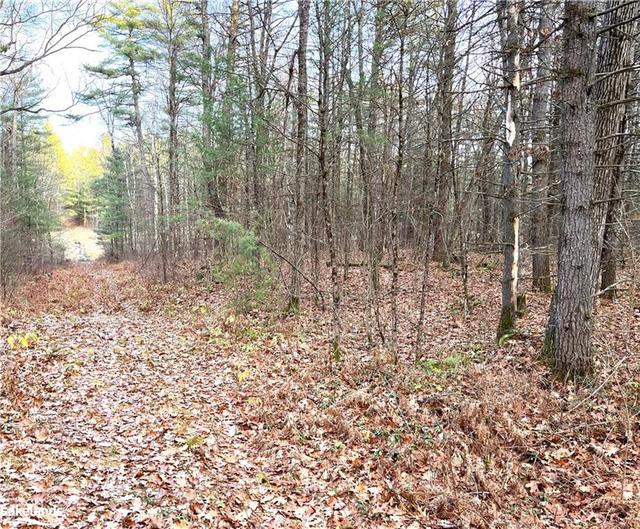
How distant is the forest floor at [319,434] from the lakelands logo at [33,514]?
0.06 ft

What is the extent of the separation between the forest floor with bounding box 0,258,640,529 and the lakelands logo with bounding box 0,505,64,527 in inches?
0.7

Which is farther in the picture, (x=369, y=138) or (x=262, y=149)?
(x=262, y=149)

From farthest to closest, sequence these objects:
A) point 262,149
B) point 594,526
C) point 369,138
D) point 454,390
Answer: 1. point 262,149
2. point 369,138
3. point 454,390
4. point 594,526

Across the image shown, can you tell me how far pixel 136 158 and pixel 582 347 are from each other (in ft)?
104

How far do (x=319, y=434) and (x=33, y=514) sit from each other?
2.87 meters

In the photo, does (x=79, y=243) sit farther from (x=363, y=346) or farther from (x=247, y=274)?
(x=363, y=346)

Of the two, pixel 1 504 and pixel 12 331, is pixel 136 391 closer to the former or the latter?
pixel 1 504

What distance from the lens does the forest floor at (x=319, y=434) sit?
12.0ft

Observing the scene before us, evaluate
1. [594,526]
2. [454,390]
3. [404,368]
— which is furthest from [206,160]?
[594,526]

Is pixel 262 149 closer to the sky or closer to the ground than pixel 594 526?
closer to the sky

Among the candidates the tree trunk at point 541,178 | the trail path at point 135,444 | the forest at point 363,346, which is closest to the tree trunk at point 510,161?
the forest at point 363,346

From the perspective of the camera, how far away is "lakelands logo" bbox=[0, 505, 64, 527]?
10.9ft

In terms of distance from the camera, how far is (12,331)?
29.3 ft

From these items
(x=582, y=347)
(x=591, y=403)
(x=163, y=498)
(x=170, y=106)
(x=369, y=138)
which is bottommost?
(x=163, y=498)
